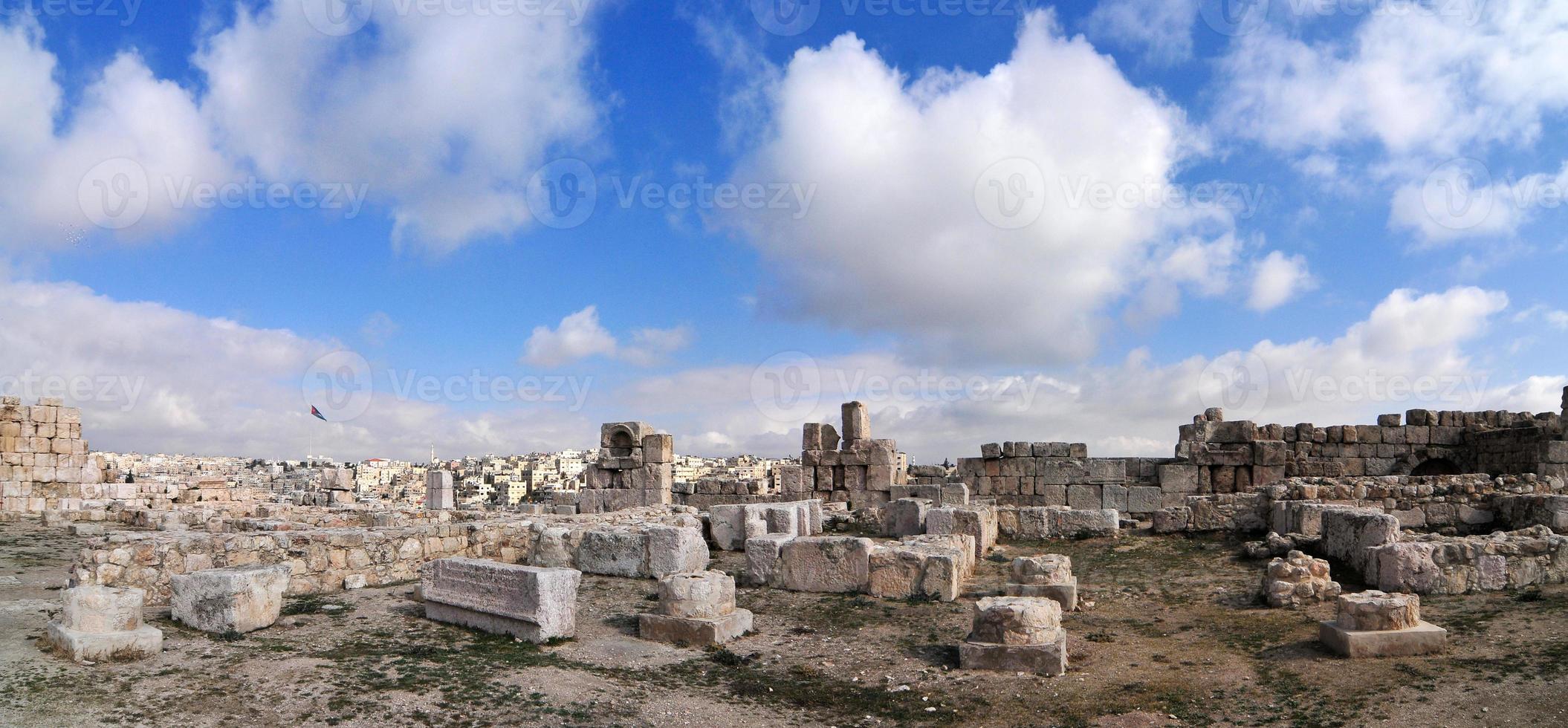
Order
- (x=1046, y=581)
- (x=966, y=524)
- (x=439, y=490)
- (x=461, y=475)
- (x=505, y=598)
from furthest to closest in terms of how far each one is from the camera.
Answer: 1. (x=461, y=475)
2. (x=439, y=490)
3. (x=966, y=524)
4. (x=1046, y=581)
5. (x=505, y=598)

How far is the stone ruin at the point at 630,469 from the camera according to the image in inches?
856

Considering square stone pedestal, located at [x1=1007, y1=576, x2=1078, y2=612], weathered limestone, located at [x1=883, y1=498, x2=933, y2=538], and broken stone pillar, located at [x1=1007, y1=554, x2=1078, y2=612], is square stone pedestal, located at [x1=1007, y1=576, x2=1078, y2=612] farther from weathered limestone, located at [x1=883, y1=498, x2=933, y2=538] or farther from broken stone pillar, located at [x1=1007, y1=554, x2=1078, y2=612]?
weathered limestone, located at [x1=883, y1=498, x2=933, y2=538]

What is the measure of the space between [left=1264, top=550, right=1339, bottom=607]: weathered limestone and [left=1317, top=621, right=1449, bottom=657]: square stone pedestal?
211 cm

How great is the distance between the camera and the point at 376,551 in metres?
11.2

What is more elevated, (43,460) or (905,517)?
(43,460)

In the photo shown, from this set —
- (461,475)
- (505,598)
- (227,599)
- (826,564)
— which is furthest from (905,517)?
(461,475)

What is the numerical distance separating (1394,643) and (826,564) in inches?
230

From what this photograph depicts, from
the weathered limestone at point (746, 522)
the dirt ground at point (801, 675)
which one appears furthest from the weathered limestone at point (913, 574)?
the weathered limestone at point (746, 522)

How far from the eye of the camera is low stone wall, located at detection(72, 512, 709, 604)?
9.53 meters

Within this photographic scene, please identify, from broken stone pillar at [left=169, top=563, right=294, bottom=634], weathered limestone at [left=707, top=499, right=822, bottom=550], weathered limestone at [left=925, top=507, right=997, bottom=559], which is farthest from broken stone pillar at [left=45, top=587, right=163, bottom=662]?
weathered limestone at [left=925, top=507, right=997, bottom=559]

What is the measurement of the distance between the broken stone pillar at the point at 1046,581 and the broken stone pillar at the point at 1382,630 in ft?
9.17

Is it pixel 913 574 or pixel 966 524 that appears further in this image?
pixel 966 524

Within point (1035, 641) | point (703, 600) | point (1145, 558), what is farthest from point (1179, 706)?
point (1145, 558)

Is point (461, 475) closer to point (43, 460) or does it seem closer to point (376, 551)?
point (43, 460)
